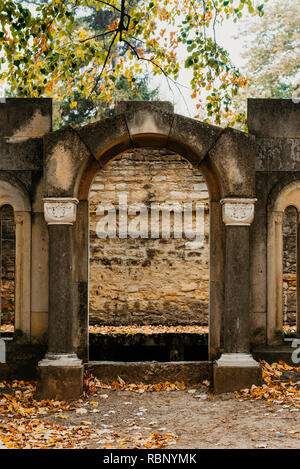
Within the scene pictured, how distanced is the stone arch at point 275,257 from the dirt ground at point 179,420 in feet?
3.79

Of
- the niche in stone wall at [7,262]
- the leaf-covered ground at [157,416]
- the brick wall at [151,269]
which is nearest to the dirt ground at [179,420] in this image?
the leaf-covered ground at [157,416]

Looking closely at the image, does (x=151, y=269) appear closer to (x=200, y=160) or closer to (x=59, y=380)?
(x=200, y=160)

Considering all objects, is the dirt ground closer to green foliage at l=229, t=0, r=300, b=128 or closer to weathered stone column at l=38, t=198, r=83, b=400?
weathered stone column at l=38, t=198, r=83, b=400

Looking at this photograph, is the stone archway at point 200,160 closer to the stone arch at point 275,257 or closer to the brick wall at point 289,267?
the stone arch at point 275,257

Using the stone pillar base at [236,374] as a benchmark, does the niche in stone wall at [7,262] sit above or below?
above

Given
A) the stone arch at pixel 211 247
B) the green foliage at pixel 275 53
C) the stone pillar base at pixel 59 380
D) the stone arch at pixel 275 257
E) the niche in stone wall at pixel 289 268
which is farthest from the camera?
the green foliage at pixel 275 53

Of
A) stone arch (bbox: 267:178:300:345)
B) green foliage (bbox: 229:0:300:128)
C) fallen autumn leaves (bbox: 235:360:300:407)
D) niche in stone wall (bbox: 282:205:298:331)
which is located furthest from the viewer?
green foliage (bbox: 229:0:300:128)

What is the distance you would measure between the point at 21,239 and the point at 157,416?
270cm

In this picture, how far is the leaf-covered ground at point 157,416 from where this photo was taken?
15.3ft

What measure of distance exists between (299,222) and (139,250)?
4.33m

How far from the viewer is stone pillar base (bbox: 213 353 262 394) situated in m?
6.10

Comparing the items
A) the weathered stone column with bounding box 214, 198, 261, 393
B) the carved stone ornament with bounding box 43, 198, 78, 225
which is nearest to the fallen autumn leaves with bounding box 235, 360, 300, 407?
the weathered stone column with bounding box 214, 198, 261, 393

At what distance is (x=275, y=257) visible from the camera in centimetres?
683

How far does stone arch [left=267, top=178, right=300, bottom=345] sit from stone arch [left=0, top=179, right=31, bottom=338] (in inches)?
115
